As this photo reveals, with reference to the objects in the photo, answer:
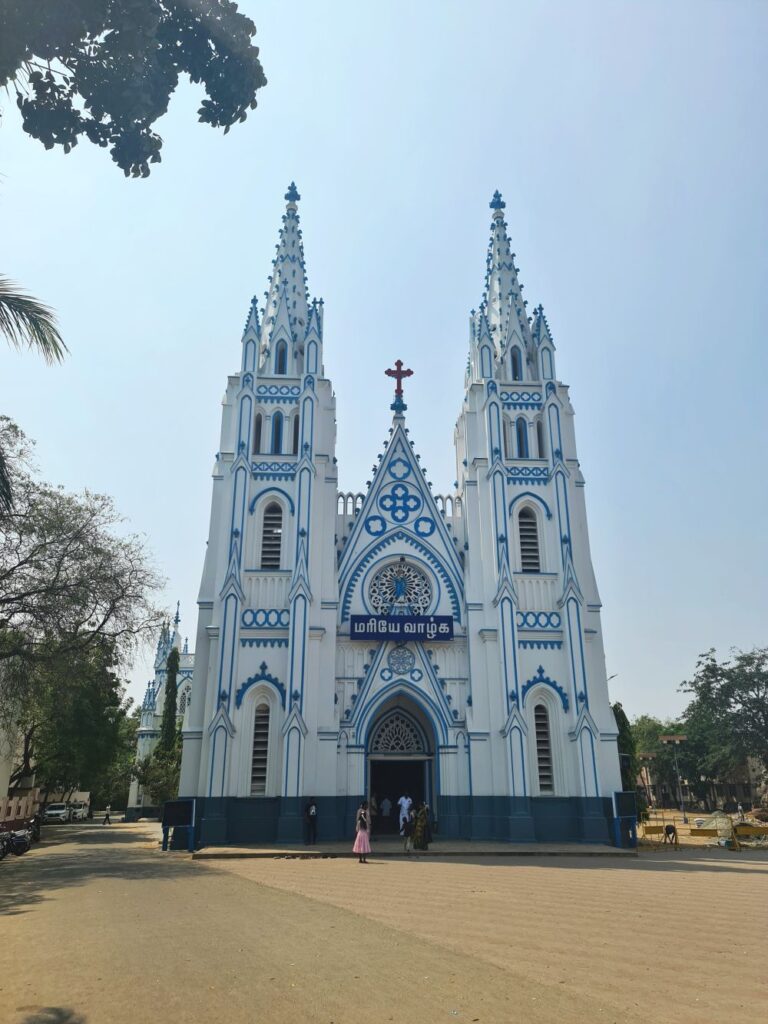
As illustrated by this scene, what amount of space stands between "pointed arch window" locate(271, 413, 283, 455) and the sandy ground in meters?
16.8

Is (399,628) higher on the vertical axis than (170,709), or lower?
lower

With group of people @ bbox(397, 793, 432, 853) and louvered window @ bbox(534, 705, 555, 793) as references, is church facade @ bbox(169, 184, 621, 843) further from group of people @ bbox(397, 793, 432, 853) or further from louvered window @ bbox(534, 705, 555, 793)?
group of people @ bbox(397, 793, 432, 853)

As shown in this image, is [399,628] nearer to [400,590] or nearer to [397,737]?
[400,590]

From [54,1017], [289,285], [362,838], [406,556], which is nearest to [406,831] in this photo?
[362,838]

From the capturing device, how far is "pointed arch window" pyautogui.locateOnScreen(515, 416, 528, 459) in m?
30.4

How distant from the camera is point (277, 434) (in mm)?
29859

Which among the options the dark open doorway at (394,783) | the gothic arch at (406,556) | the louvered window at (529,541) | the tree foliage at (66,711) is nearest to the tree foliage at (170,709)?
the tree foliage at (66,711)

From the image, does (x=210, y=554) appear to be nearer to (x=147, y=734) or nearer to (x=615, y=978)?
(x=615, y=978)

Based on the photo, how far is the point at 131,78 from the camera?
6746 mm

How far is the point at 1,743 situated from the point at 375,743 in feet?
65.0

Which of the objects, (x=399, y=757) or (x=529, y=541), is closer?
(x=399, y=757)

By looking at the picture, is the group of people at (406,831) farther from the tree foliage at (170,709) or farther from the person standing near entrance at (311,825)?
the tree foliage at (170,709)

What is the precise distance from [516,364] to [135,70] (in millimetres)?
26972

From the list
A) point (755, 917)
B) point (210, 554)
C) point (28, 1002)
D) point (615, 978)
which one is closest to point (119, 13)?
point (28, 1002)
